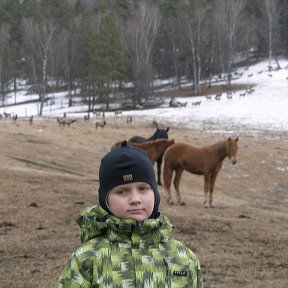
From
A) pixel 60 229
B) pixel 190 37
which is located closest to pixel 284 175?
pixel 60 229

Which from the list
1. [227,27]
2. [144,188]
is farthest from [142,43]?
[144,188]

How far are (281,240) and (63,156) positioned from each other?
12004 millimetres

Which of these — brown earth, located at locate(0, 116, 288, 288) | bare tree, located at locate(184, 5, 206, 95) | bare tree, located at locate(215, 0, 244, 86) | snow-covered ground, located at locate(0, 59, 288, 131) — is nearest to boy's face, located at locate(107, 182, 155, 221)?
brown earth, located at locate(0, 116, 288, 288)

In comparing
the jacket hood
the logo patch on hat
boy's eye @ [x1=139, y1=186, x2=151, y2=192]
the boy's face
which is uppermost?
the logo patch on hat

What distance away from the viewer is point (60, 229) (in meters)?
8.65

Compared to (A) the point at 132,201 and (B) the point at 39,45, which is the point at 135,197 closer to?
(A) the point at 132,201

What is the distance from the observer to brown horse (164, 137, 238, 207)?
1284cm

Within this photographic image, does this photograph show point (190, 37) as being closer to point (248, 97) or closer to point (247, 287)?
point (248, 97)

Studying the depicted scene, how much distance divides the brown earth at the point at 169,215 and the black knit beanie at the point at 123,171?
11.7 ft

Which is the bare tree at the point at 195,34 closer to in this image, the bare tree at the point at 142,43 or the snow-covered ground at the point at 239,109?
the bare tree at the point at 142,43

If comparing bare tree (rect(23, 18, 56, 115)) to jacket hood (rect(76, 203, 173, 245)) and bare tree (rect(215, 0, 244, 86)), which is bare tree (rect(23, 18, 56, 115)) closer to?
bare tree (rect(215, 0, 244, 86))

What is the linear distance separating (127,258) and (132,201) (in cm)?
29

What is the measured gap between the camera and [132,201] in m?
2.79

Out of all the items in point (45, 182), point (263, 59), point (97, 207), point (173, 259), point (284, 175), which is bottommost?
point (284, 175)
